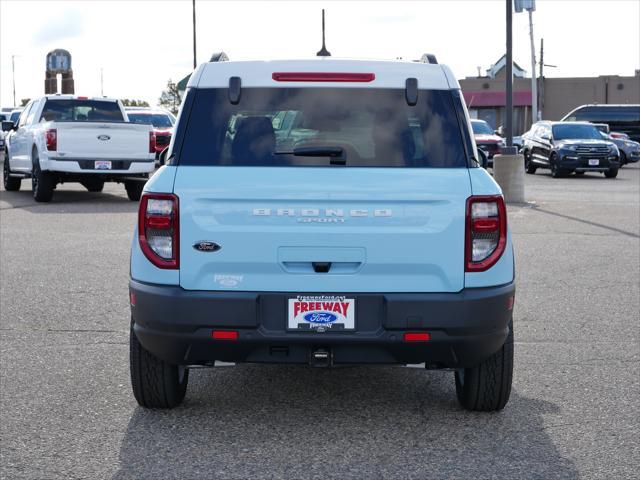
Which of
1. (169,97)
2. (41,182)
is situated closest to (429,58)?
(41,182)

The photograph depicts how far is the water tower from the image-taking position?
68.4 meters

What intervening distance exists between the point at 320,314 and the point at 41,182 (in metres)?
16.5

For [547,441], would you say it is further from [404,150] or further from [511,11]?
[511,11]

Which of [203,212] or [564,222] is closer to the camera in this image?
[203,212]

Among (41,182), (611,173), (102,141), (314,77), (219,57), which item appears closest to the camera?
(314,77)

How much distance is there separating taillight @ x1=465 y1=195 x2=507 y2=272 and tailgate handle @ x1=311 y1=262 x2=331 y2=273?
666 millimetres

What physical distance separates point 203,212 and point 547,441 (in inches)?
79.5

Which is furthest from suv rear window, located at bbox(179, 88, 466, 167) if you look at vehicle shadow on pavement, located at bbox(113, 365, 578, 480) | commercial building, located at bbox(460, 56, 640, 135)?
commercial building, located at bbox(460, 56, 640, 135)

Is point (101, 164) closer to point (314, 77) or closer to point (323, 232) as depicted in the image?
point (314, 77)

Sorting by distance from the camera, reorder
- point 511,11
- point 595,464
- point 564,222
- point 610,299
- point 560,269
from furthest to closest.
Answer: point 511,11, point 564,222, point 560,269, point 610,299, point 595,464

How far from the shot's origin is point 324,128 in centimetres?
563

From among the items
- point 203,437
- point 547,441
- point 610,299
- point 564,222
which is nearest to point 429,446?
point 547,441

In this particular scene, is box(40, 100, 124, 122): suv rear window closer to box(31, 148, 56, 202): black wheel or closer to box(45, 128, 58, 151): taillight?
box(31, 148, 56, 202): black wheel

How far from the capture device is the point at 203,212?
5.29 metres
